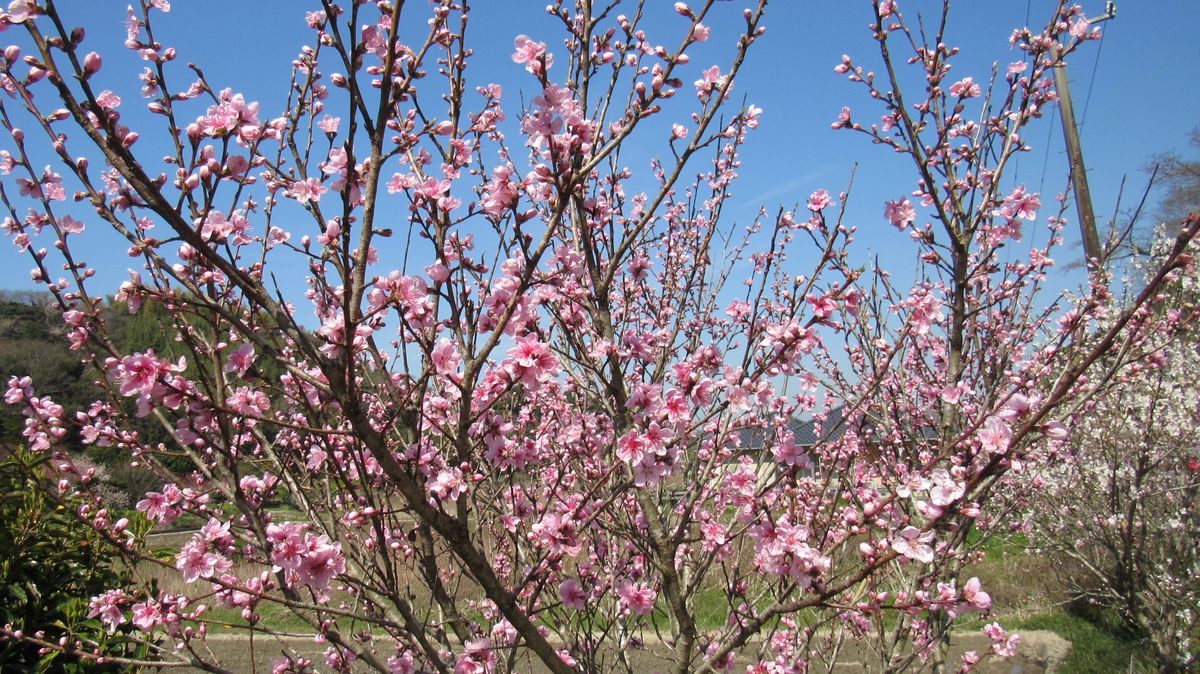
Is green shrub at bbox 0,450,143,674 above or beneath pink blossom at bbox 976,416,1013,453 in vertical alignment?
above

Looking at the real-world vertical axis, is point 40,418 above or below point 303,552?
above

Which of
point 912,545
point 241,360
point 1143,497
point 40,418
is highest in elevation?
point 40,418

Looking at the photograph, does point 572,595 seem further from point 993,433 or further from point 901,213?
point 901,213

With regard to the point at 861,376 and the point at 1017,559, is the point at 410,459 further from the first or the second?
the point at 1017,559

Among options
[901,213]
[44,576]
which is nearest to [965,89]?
[901,213]

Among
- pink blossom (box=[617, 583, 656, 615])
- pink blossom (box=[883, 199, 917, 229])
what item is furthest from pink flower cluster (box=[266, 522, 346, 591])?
pink blossom (box=[883, 199, 917, 229])

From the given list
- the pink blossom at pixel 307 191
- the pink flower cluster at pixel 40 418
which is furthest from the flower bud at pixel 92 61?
the pink flower cluster at pixel 40 418

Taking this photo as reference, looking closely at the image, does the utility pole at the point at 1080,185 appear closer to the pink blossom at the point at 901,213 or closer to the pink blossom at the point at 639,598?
the pink blossom at the point at 901,213

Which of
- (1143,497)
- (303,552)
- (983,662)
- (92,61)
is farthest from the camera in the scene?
(983,662)

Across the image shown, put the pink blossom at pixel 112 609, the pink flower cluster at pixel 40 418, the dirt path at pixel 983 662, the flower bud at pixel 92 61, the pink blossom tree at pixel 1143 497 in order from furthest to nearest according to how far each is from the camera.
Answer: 1. the dirt path at pixel 983 662
2. the pink blossom tree at pixel 1143 497
3. the pink flower cluster at pixel 40 418
4. the pink blossom at pixel 112 609
5. the flower bud at pixel 92 61

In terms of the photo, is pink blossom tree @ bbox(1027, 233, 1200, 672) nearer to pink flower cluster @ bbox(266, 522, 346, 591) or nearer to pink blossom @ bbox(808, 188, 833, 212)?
pink blossom @ bbox(808, 188, 833, 212)

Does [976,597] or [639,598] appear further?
[639,598]

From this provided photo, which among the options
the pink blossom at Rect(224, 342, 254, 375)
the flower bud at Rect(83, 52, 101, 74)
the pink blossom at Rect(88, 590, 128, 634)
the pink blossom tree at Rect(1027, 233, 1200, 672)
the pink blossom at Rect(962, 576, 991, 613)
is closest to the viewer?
the flower bud at Rect(83, 52, 101, 74)

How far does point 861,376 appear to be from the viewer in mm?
5207
